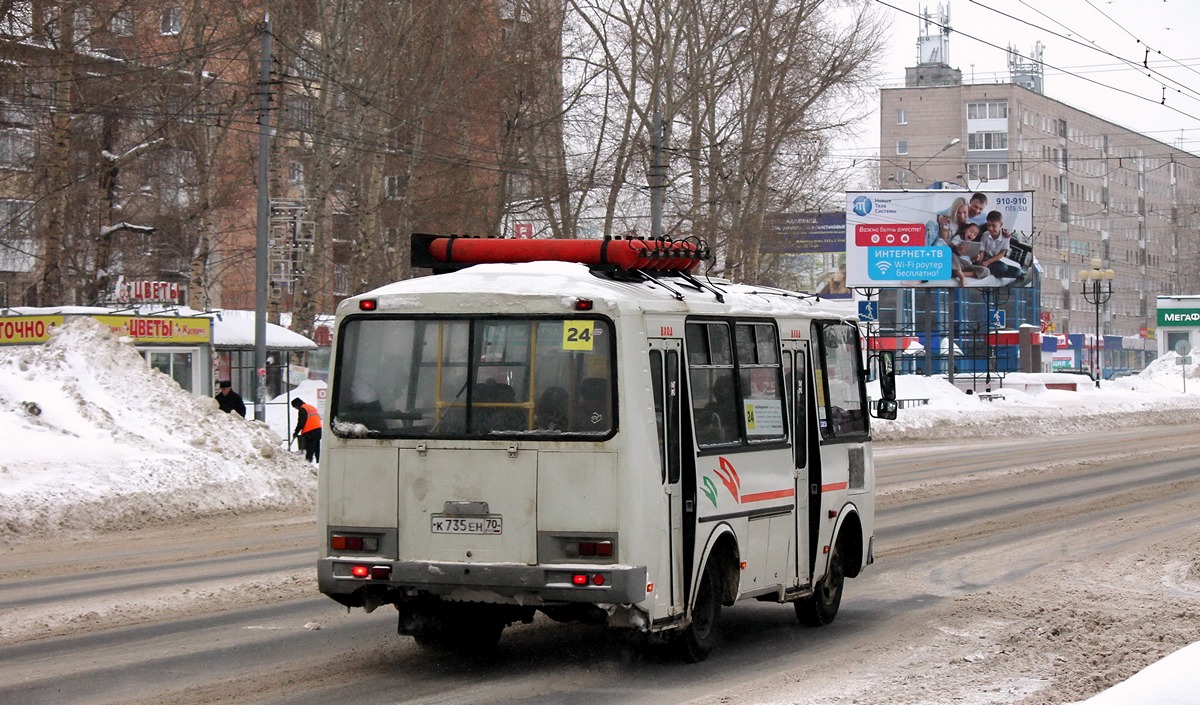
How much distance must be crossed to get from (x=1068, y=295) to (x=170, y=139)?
96.2 meters

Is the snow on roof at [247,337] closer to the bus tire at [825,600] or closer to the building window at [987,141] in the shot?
the bus tire at [825,600]

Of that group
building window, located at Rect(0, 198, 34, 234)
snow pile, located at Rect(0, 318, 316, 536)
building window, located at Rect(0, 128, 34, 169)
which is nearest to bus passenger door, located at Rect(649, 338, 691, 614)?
snow pile, located at Rect(0, 318, 316, 536)

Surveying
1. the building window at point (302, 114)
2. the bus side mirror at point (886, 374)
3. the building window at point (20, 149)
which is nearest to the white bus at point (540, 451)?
the bus side mirror at point (886, 374)

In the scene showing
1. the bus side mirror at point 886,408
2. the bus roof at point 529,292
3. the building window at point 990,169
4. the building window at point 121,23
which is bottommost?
the bus side mirror at point 886,408

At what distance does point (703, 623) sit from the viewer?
940cm

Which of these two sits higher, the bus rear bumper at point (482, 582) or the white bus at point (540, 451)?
the white bus at point (540, 451)

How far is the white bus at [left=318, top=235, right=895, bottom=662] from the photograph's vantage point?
8.44m

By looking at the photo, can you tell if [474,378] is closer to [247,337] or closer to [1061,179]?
[247,337]

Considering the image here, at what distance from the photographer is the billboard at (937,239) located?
56438 millimetres

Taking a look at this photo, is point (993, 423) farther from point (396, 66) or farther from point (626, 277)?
point (626, 277)

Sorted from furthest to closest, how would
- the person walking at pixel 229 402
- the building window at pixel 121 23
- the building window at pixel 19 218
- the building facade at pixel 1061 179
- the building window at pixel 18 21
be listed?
the building facade at pixel 1061 179
the building window at pixel 19 218
the building window at pixel 121 23
the building window at pixel 18 21
the person walking at pixel 229 402

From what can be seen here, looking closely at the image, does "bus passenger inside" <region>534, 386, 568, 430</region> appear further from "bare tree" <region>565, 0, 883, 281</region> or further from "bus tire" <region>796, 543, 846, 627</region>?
"bare tree" <region>565, 0, 883, 281</region>

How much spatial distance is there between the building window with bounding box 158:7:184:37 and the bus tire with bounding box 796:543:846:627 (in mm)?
31720

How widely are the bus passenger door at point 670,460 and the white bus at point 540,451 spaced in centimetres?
2
